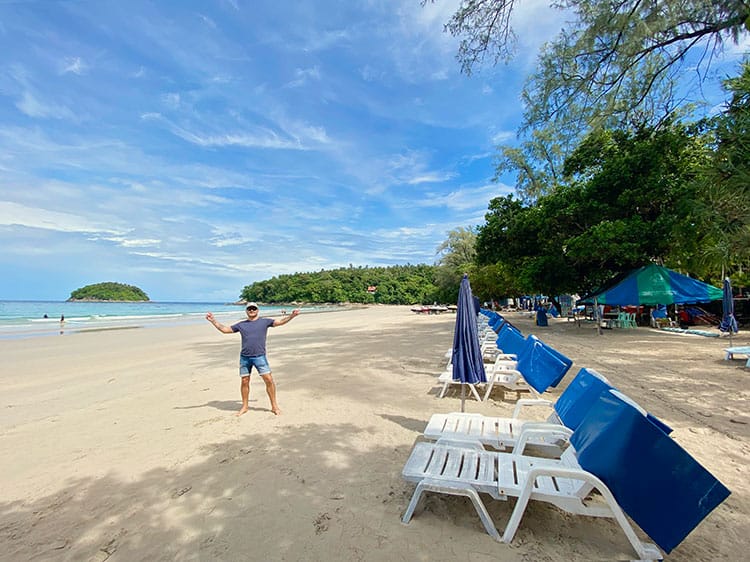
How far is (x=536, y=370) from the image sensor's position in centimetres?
554

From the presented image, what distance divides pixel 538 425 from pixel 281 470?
8.02 feet

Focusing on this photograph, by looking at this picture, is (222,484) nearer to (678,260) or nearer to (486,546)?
(486,546)

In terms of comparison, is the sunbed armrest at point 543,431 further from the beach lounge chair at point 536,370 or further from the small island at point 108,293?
the small island at point 108,293

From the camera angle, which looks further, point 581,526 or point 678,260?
point 678,260

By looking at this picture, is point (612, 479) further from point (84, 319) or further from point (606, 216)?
point (84, 319)

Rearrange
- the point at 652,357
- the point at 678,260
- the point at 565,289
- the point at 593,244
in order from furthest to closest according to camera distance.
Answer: the point at 565,289
the point at 678,260
the point at 593,244
the point at 652,357

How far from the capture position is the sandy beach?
103 inches

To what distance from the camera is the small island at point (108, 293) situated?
124744 millimetres

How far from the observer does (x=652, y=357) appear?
376 inches

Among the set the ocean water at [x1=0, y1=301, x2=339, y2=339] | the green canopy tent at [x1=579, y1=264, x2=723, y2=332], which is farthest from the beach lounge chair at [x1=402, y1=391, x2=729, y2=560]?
the ocean water at [x1=0, y1=301, x2=339, y2=339]

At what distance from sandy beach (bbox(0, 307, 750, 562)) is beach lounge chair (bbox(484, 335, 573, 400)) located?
457 mm

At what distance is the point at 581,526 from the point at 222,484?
2.97 meters

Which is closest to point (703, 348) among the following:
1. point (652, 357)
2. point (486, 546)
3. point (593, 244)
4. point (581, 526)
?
point (652, 357)

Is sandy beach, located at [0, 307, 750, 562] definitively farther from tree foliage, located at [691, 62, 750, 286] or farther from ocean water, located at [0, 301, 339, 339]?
ocean water, located at [0, 301, 339, 339]
